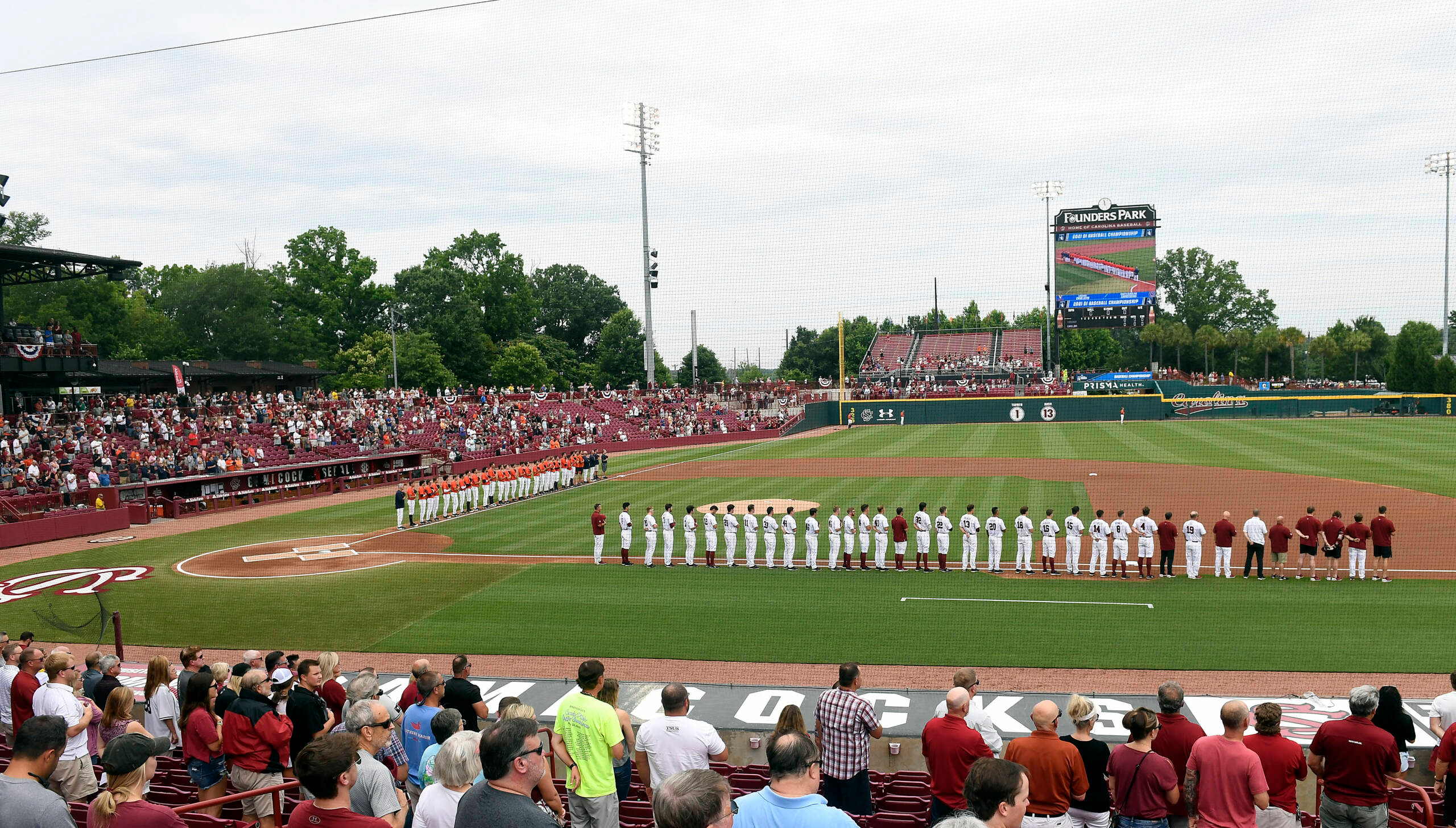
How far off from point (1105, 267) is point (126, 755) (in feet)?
194

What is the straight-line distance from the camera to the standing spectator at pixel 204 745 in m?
6.59

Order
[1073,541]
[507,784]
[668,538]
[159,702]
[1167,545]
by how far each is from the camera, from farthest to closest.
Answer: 1. [668,538]
2. [1073,541]
3. [1167,545]
4. [159,702]
5. [507,784]

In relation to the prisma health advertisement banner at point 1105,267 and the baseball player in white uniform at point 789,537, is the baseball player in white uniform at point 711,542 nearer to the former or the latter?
the baseball player in white uniform at point 789,537

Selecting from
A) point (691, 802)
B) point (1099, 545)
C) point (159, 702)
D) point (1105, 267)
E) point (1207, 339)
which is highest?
point (1105, 267)

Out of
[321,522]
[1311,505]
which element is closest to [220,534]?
[321,522]

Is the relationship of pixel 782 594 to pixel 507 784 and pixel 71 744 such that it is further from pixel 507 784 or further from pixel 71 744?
pixel 507 784

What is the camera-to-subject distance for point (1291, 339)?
248ft

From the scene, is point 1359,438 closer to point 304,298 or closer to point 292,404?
point 292,404

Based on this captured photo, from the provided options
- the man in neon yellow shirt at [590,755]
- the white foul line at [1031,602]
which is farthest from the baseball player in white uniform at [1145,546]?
the man in neon yellow shirt at [590,755]

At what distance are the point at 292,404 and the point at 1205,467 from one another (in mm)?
37220

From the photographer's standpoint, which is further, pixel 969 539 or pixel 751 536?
pixel 751 536

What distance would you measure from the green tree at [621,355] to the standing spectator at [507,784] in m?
81.3

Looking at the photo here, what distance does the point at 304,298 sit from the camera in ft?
236

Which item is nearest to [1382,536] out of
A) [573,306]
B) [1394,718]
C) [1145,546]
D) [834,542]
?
[1145,546]
